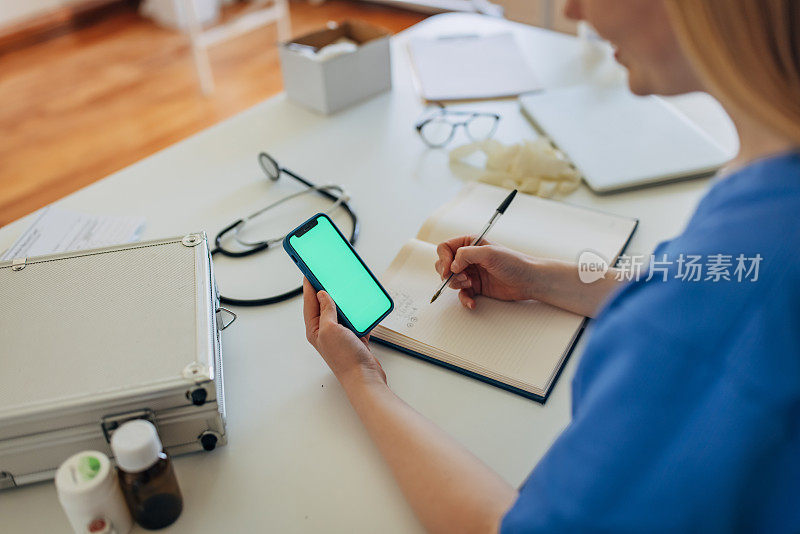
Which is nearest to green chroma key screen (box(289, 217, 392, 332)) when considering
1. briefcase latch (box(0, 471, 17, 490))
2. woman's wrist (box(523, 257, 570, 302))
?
woman's wrist (box(523, 257, 570, 302))

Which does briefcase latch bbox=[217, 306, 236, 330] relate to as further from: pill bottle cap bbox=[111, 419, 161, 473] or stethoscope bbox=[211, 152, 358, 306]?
pill bottle cap bbox=[111, 419, 161, 473]

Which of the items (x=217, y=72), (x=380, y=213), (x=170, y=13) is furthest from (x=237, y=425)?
(x=170, y=13)

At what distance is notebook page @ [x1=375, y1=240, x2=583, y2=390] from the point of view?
2.86 ft

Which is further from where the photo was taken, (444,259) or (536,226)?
(536,226)

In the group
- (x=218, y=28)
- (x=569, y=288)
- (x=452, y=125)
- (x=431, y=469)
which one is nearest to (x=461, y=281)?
(x=569, y=288)

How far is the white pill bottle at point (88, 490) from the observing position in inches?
24.9

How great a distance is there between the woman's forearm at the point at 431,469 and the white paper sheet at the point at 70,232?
22.4 inches

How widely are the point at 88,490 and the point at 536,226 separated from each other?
75 cm

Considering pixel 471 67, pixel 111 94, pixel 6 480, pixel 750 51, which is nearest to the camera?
pixel 750 51

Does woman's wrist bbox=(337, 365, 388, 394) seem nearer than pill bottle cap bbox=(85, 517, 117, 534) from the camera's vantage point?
No

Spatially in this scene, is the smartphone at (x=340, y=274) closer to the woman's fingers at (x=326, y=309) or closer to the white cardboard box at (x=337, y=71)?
the woman's fingers at (x=326, y=309)

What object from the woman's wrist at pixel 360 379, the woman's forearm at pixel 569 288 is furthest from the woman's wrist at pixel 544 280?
the woman's wrist at pixel 360 379

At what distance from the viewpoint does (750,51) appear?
20.1 inches

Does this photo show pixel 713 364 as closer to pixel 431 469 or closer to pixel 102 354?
pixel 431 469
